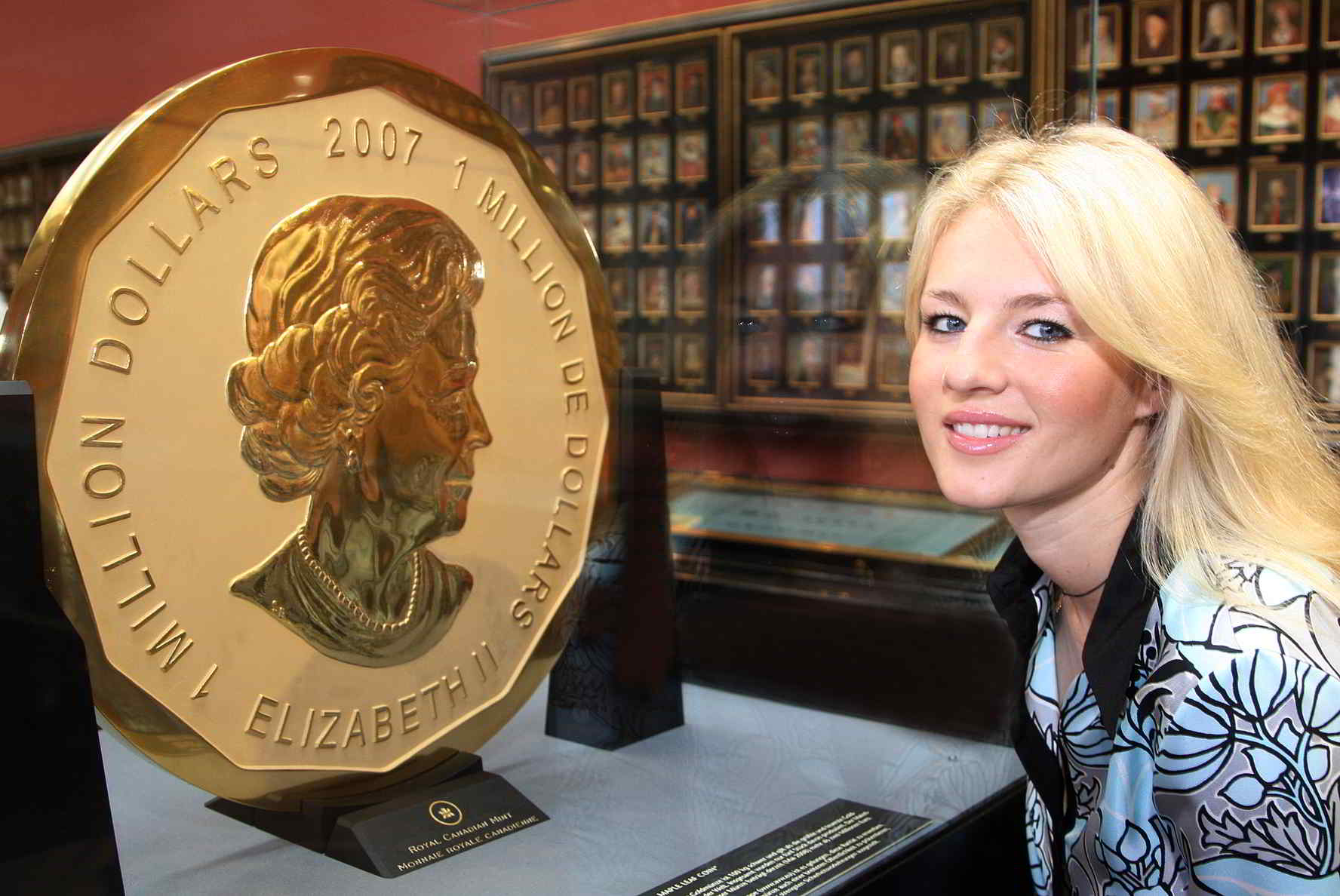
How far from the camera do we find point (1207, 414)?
1318 mm

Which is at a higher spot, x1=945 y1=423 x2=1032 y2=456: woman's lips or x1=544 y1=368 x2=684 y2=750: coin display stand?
x1=945 y1=423 x2=1032 y2=456: woman's lips

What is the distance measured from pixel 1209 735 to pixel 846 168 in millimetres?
1323

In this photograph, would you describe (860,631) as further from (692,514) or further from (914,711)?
(692,514)

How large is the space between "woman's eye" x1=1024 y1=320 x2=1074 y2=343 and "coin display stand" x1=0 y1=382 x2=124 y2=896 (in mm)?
928

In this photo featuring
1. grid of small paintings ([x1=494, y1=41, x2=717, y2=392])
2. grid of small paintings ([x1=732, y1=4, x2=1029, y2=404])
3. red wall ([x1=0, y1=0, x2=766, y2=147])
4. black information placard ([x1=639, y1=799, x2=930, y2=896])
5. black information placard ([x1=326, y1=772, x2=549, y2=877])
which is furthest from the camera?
grid of small paintings ([x1=732, y1=4, x2=1029, y2=404])

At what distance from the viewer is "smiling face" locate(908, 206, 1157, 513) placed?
1.31 metres

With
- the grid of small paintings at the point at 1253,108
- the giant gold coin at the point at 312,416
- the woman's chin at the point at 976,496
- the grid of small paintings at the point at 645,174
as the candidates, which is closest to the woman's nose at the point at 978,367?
the woman's chin at the point at 976,496

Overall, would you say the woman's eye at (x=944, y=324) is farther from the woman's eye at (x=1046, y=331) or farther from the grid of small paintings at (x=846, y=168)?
the grid of small paintings at (x=846, y=168)

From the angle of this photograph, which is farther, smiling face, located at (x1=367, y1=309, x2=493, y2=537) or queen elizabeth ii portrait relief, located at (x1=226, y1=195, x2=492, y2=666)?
smiling face, located at (x1=367, y1=309, x2=493, y2=537)

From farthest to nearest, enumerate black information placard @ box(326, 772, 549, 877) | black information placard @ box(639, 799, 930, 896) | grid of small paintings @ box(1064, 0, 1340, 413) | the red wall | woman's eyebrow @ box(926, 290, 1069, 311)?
1. grid of small paintings @ box(1064, 0, 1340, 413)
2. black information placard @ box(639, 799, 930, 896)
3. black information placard @ box(326, 772, 549, 877)
4. woman's eyebrow @ box(926, 290, 1069, 311)
5. the red wall

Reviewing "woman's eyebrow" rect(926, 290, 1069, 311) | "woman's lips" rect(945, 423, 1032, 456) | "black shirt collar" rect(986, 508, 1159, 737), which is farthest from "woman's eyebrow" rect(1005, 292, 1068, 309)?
"black shirt collar" rect(986, 508, 1159, 737)

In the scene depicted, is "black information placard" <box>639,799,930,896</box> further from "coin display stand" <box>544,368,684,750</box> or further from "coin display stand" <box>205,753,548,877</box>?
"coin display stand" <box>544,368,684,750</box>

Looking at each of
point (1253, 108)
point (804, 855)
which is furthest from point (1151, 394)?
point (1253, 108)

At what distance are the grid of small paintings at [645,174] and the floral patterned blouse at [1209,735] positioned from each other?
856 millimetres
